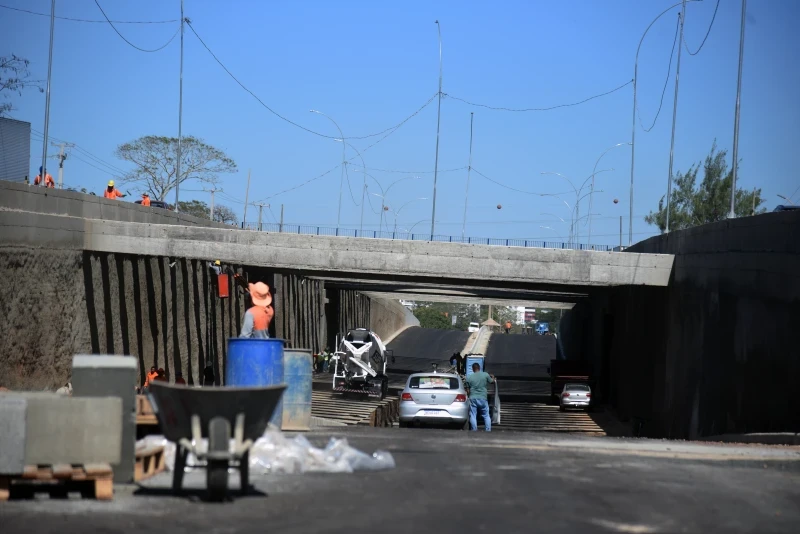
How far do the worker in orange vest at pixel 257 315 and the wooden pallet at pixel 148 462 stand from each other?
16.8 feet

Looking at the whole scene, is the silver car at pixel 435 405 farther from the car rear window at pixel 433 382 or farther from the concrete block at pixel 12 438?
the concrete block at pixel 12 438

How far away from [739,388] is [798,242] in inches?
182

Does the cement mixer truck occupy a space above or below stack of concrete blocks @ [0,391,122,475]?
below

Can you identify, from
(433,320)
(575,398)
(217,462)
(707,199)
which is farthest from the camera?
(433,320)

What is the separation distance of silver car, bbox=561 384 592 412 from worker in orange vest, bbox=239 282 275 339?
31.4 metres

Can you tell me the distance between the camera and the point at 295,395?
16.7 m

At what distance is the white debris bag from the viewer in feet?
37.7

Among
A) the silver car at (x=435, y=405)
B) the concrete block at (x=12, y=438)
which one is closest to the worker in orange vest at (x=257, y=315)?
the concrete block at (x=12, y=438)

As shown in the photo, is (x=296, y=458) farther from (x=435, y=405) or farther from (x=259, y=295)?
(x=435, y=405)

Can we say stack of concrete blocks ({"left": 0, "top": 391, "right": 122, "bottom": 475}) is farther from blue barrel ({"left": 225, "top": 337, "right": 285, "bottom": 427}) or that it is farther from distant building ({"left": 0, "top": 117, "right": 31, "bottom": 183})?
distant building ({"left": 0, "top": 117, "right": 31, "bottom": 183})

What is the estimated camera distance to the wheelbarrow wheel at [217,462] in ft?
30.8

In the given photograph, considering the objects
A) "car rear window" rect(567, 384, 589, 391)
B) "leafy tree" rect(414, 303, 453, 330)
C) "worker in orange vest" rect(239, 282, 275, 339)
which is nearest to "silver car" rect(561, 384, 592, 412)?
"car rear window" rect(567, 384, 589, 391)

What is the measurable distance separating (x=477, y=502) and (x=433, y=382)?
1773cm

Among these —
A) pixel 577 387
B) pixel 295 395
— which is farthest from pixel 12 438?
pixel 577 387
